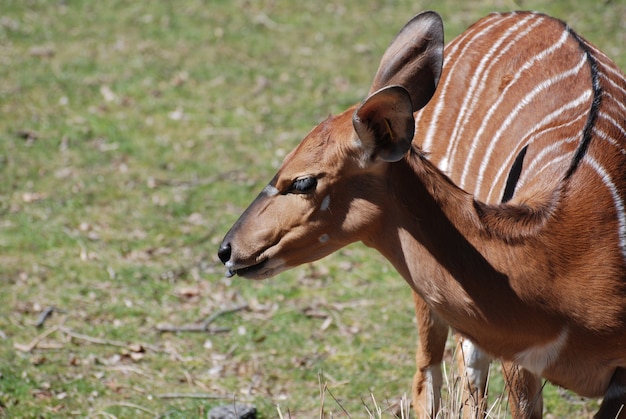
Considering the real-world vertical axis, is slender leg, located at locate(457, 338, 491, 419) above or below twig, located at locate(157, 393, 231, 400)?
above

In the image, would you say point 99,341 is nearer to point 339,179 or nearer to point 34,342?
point 34,342

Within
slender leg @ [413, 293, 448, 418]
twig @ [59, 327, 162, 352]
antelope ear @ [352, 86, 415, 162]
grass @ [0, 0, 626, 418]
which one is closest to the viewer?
antelope ear @ [352, 86, 415, 162]

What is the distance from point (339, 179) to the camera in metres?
3.08

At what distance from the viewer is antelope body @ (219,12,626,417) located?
2941mm

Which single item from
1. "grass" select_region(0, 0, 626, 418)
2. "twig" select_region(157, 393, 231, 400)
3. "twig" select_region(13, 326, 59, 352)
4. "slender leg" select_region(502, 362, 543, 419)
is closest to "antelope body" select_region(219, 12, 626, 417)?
"slender leg" select_region(502, 362, 543, 419)

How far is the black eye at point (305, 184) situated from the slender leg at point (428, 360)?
0.97 metres

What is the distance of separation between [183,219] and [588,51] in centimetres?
330

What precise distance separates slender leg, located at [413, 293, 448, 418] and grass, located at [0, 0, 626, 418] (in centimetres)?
44

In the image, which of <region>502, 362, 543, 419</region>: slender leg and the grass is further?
the grass

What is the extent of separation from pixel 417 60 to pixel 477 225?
0.59 metres

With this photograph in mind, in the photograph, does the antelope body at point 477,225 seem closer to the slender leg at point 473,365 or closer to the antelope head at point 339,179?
the antelope head at point 339,179

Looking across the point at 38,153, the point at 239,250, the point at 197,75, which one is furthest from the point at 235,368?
the point at 197,75

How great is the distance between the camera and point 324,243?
3.20m

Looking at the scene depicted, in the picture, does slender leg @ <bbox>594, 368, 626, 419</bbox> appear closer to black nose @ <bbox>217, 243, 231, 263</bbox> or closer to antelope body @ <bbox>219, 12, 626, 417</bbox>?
antelope body @ <bbox>219, 12, 626, 417</bbox>
